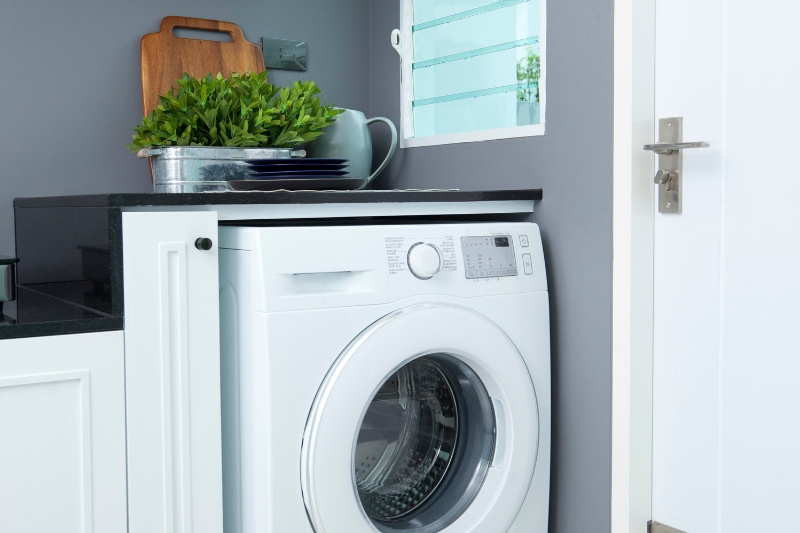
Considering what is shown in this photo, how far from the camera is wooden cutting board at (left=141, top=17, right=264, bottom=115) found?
5.89ft

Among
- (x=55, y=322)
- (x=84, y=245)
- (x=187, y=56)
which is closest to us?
(x=55, y=322)

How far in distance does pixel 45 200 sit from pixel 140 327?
0.48m

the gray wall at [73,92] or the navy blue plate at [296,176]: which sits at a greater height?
the gray wall at [73,92]

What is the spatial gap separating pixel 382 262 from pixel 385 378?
0.20 m

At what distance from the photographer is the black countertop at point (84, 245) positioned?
1.15m

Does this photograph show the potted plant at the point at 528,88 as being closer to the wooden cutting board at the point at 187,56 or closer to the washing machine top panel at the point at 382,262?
the washing machine top panel at the point at 382,262

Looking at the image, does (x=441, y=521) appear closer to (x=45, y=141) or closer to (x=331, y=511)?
(x=331, y=511)

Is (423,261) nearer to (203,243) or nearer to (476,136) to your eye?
(203,243)

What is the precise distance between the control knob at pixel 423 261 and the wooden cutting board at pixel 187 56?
0.80m

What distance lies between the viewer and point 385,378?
51.8 inches
